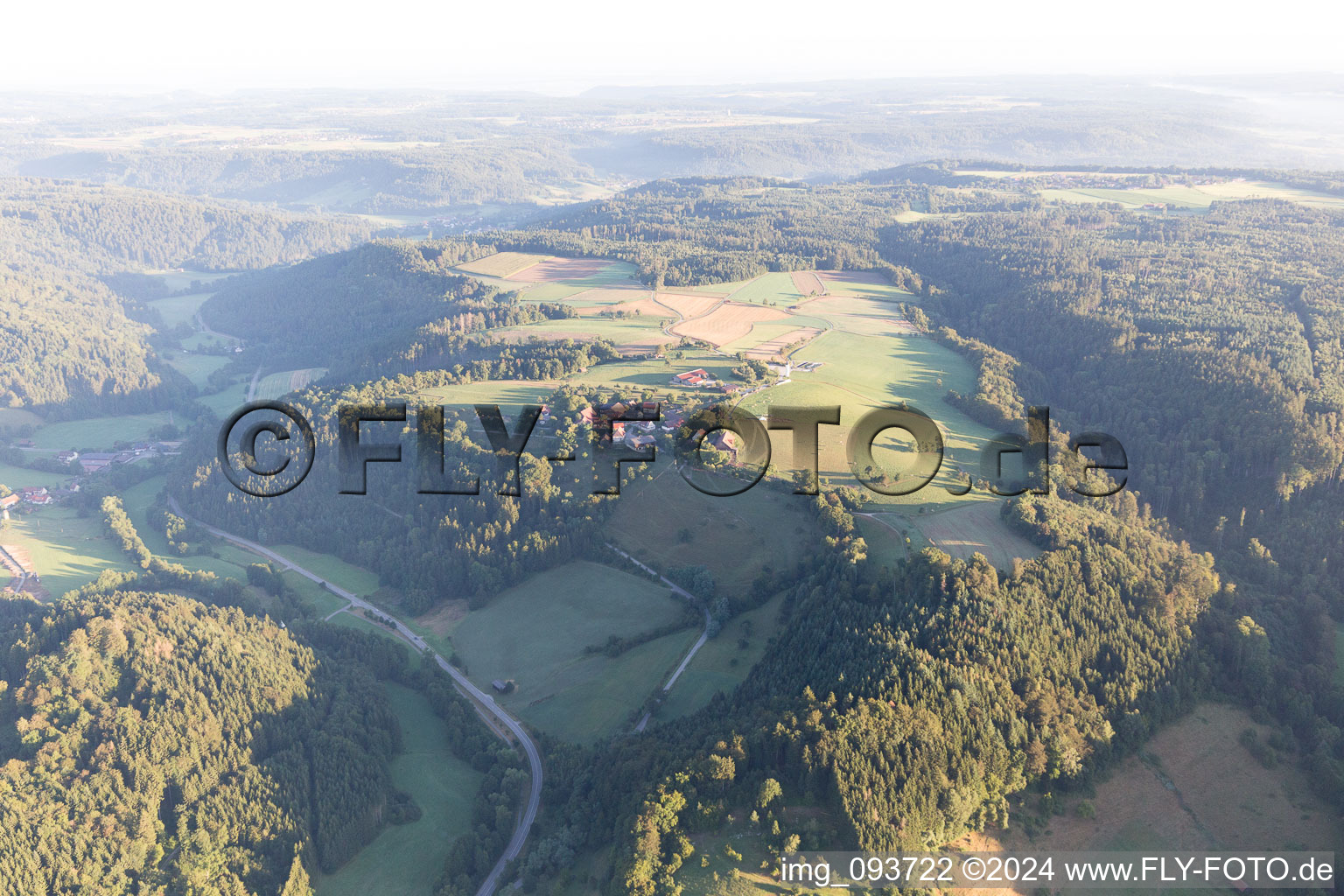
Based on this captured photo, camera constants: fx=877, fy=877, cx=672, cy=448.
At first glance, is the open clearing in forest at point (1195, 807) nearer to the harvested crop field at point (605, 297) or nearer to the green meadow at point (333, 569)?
the green meadow at point (333, 569)

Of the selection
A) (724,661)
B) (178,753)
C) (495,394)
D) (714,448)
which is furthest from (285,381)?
(724,661)

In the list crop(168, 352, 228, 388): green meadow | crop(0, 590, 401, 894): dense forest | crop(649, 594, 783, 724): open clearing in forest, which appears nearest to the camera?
crop(0, 590, 401, 894): dense forest

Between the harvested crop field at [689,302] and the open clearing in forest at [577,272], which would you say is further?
the open clearing in forest at [577,272]

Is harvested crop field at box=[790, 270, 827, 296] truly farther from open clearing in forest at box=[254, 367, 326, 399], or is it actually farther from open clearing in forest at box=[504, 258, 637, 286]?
open clearing in forest at box=[254, 367, 326, 399]

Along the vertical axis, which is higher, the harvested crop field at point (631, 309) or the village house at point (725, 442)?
the harvested crop field at point (631, 309)

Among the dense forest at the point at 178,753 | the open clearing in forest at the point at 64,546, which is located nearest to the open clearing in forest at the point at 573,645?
the dense forest at the point at 178,753

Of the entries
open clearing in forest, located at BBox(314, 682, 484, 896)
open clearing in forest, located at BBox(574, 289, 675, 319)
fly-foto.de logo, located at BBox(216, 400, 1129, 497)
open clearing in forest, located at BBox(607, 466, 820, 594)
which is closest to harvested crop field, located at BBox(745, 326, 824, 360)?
open clearing in forest, located at BBox(574, 289, 675, 319)
